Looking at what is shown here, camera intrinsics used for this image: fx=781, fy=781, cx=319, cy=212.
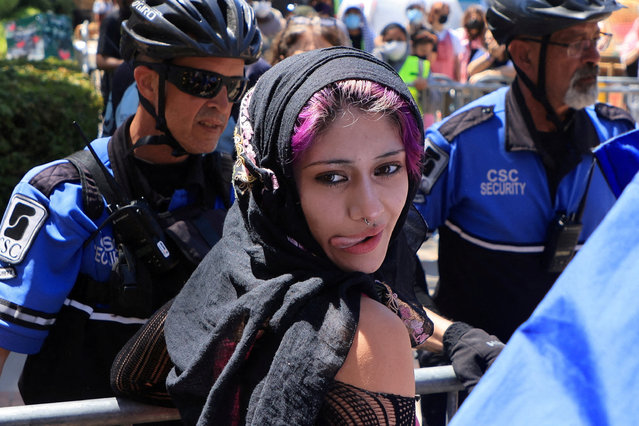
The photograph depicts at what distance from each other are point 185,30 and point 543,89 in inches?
58.7

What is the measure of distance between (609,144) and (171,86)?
1.47 m

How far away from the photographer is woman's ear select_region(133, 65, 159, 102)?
8.68ft

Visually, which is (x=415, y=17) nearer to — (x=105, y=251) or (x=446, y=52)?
(x=446, y=52)

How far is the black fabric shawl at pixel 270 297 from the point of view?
1428 millimetres

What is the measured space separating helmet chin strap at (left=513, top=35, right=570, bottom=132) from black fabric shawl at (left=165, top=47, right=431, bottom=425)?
64.1 inches

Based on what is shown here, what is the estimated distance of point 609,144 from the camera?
102 inches

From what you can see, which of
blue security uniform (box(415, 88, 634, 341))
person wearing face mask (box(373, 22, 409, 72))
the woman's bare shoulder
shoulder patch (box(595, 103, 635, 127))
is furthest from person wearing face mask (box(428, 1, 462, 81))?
the woman's bare shoulder

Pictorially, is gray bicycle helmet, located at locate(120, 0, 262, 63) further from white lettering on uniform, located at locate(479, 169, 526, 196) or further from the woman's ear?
white lettering on uniform, located at locate(479, 169, 526, 196)

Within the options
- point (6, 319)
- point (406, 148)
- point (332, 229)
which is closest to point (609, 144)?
point (406, 148)

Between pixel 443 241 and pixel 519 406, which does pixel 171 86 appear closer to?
pixel 443 241

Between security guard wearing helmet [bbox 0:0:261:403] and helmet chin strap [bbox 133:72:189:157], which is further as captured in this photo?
helmet chin strap [bbox 133:72:189:157]

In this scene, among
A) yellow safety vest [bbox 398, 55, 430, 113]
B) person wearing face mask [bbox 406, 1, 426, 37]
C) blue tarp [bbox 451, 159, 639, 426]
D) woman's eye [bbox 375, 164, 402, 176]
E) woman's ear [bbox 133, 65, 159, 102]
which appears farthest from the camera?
person wearing face mask [bbox 406, 1, 426, 37]

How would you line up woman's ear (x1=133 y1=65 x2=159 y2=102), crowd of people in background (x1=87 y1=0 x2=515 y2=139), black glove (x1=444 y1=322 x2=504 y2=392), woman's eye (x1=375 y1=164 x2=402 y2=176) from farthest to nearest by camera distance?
crowd of people in background (x1=87 y1=0 x2=515 y2=139) < woman's ear (x1=133 y1=65 x2=159 y2=102) < black glove (x1=444 y1=322 x2=504 y2=392) < woman's eye (x1=375 y1=164 x2=402 y2=176)

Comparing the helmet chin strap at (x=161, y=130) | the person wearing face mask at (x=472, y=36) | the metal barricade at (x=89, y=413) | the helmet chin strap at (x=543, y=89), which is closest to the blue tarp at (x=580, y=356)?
the metal barricade at (x=89, y=413)
